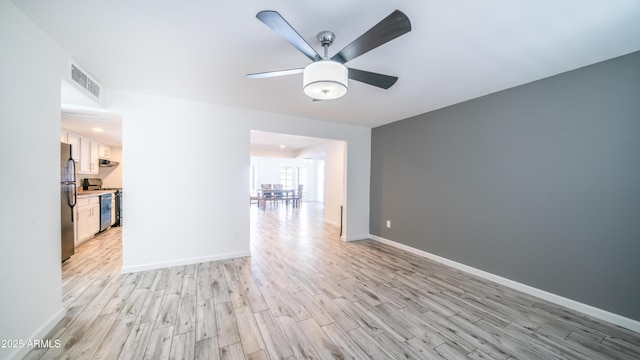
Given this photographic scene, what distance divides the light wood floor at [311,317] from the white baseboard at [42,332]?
0.16 feet

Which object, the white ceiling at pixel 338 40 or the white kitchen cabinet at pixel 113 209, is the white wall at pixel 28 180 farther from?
the white kitchen cabinet at pixel 113 209

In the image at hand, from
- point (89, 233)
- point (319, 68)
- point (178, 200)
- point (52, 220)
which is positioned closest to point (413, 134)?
point (319, 68)

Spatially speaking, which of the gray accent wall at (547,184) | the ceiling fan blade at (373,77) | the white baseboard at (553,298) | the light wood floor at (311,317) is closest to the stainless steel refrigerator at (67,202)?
the light wood floor at (311,317)

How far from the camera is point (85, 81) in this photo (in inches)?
89.4

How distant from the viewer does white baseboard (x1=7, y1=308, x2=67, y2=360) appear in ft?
4.76

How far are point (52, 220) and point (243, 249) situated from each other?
83.3 inches

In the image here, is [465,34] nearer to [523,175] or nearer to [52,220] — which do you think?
[523,175]

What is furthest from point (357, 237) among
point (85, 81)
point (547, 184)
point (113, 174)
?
point (113, 174)

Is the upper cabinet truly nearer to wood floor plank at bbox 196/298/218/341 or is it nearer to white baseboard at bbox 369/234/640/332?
wood floor plank at bbox 196/298/218/341

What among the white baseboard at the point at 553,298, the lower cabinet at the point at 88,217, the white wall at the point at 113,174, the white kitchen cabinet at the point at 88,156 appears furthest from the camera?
the white wall at the point at 113,174

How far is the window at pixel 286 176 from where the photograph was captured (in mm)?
11789

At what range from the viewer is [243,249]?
3514 mm

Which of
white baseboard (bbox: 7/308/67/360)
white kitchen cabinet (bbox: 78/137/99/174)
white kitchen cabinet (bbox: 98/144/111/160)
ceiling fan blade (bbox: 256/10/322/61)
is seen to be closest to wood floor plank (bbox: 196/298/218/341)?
white baseboard (bbox: 7/308/67/360)

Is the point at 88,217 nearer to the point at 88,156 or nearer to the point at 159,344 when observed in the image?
Answer: the point at 88,156
